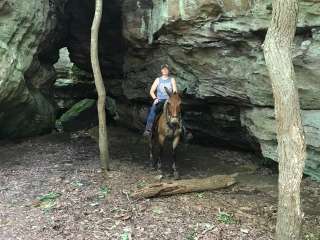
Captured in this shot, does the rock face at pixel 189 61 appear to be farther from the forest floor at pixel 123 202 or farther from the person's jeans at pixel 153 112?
the person's jeans at pixel 153 112

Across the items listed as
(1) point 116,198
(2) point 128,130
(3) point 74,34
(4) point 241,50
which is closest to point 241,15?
(4) point 241,50

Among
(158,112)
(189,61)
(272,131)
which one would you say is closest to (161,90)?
(158,112)

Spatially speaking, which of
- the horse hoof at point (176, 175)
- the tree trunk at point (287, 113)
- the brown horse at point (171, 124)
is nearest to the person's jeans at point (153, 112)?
the brown horse at point (171, 124)

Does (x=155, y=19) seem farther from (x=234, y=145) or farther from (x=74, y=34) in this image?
(x=74, y=34)

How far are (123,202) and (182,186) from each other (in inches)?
69.0

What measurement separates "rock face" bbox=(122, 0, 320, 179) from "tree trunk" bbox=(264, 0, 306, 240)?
420cm

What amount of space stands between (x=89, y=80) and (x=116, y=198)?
54.9 ft

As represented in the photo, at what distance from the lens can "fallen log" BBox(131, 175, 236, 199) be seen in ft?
38.3

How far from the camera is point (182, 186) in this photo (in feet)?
40.2

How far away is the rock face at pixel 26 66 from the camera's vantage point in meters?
14.7

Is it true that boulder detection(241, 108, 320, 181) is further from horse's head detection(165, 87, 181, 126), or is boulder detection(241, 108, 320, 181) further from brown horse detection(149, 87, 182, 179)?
horse's head detection(165, 87, 181, 126)

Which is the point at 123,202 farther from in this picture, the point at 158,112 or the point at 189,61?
the point at 189,61

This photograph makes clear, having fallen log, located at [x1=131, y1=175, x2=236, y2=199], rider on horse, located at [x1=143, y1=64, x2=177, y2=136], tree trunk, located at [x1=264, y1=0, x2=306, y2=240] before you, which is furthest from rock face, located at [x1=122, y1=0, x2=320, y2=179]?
tree trunk, located at [x1=264, y1=0, x2=306, y2=240]

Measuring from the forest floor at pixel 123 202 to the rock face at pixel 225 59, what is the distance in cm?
165
